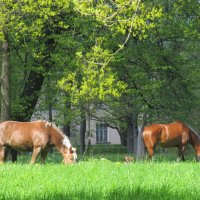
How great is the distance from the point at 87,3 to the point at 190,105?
18.5 meters

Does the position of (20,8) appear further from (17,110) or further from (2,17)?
(17,110)

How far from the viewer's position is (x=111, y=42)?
27281 mm

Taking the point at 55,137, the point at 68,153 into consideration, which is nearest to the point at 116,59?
the point at 55,137

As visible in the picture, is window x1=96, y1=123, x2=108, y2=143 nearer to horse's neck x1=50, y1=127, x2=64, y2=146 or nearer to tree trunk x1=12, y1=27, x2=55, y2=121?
tree trunk x1=12, y1=27, x2=55, y2=121

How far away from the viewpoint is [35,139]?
19.5 metres

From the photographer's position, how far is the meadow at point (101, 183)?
9.81 m

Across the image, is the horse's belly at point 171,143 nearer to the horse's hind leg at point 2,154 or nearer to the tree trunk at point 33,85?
the horse's hind leg at point 2,154

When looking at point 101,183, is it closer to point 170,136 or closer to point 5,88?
point 170,136

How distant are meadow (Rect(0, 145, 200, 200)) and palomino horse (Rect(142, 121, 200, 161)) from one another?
663 cm

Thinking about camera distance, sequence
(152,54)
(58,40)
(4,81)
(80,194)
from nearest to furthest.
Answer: (80,194) < (4,81) < (58,40) < (152,54)

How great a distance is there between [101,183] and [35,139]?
8263 mm

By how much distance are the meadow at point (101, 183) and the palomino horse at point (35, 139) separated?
4.04 meters

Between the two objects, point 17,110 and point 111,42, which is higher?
point 111,42

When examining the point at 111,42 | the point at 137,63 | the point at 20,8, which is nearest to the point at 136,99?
the point at 137,63
